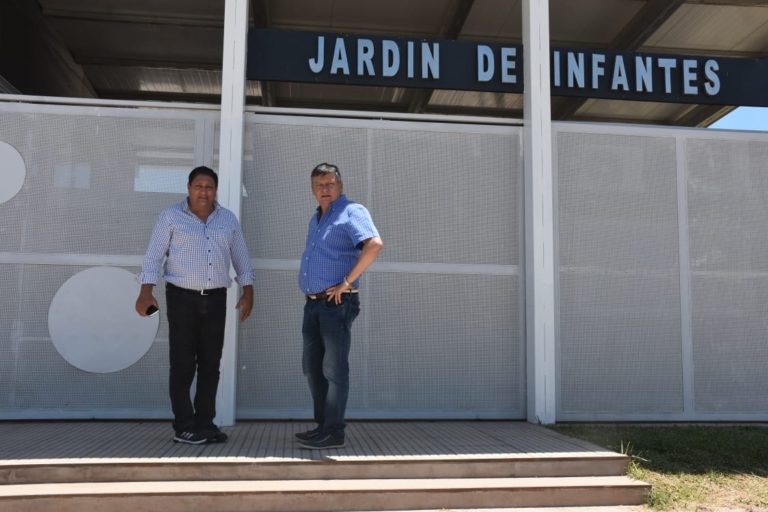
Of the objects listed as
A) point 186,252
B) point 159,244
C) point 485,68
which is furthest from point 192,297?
point 485,68

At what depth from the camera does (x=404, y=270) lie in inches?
208

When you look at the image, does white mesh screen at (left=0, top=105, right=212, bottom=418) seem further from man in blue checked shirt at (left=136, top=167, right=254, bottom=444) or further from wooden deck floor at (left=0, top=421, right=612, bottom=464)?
man in blue checked shirt at (left=136, top=167, right=254, bottom=444)

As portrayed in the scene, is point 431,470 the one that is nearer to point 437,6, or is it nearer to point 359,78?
point 359,78

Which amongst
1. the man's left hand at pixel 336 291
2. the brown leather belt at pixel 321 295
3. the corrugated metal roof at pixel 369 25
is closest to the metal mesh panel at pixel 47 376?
the brown leather belt at pixel 321 295

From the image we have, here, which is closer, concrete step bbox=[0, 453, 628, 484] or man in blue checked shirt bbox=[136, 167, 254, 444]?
concrete step bbox=[0, 453, 628, 484]

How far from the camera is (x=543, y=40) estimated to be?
5.41 meters

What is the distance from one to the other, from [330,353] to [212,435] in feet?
3.06

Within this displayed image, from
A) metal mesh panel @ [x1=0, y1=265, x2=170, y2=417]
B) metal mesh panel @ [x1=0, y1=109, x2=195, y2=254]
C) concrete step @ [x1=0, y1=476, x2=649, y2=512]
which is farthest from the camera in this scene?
metal mesh panel @ [x1=0, y1=109, x2=195, y2=254]

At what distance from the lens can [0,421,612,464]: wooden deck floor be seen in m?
3.76

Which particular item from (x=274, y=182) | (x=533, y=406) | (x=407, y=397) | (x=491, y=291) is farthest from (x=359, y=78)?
(x=533, y=406)

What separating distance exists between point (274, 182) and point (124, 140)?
1149mm

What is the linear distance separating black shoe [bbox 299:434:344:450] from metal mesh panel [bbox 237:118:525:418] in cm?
117

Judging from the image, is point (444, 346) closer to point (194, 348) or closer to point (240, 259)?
point (240, 259)

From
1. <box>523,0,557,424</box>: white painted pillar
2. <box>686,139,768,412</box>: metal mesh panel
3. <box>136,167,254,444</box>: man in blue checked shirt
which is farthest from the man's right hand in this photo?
<box>686,139,768,412</box>: metal mesh panel
